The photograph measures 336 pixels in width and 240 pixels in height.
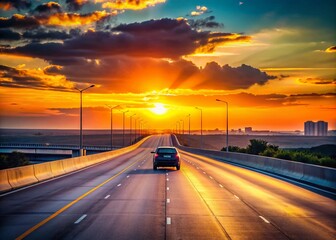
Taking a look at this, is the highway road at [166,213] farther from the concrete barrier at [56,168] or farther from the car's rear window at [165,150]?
the car's rear window at [165,150]

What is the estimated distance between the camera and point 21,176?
26.2 m

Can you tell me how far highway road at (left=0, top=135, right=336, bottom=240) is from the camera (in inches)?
502

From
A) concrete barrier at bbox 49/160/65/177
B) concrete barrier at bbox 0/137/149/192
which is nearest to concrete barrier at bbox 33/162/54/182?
concrete barrier at bbox 0/137/149/192

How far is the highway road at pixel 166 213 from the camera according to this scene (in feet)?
41.8

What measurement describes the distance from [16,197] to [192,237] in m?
11.0

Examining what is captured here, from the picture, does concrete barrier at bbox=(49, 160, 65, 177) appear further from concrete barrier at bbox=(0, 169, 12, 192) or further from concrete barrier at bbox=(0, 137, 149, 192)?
concrete barrier at bbox=(0, 169, 12, 192)

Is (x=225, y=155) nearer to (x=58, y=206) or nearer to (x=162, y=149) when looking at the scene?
(x=162, y=149)

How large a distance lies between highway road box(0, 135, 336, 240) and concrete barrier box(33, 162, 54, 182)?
12.0 feet

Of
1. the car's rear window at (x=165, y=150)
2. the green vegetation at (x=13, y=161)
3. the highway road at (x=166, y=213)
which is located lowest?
the green vegetation at (x=13, y=161)

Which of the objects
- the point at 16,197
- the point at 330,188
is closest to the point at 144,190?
the point at 16,197

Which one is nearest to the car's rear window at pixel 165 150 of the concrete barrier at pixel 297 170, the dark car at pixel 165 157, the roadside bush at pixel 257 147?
the dark car at pixel 165 157

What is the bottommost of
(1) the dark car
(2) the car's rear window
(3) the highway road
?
(3) the highway road

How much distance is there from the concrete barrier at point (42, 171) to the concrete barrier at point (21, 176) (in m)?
0.63

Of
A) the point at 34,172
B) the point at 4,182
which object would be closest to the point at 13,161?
the point at 34,172
